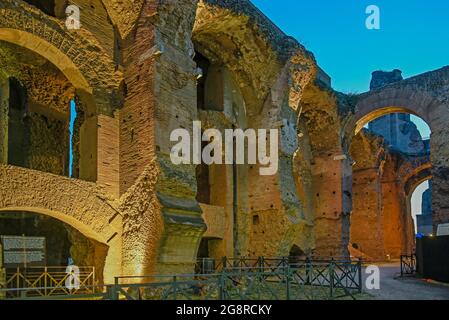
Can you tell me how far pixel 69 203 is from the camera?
27.3ft

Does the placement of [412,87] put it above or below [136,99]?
above

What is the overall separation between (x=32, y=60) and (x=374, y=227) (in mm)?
17804

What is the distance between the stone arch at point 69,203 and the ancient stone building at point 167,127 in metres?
0.02

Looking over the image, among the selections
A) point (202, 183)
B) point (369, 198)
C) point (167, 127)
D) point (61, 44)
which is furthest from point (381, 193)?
point (61, 44)

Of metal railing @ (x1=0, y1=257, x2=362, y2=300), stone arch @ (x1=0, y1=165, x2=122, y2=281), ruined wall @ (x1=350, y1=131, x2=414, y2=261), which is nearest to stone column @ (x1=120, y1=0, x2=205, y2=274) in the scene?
stone arch @ (x1=0, y1=165, x2=122, y2=281)

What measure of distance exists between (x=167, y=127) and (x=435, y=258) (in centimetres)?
843

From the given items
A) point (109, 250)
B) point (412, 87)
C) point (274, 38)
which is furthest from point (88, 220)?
point (412, 87)

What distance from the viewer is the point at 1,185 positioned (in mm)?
7332

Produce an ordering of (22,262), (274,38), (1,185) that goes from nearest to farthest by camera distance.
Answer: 1. (1,185)
2. (22,262)
3. (274,38)

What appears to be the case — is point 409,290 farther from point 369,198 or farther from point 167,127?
point 369,198

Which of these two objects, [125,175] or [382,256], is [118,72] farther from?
[382,256]

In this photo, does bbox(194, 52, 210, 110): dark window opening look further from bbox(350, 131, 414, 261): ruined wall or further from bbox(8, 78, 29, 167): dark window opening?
bbox(350, 131, 414, 261): ruined wall

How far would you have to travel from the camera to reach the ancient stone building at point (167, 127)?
886 centimetres

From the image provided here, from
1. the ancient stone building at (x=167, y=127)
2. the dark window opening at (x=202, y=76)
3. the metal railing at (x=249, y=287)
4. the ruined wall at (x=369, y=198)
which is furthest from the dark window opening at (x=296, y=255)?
the ruined wall at (x=369, y=198)
